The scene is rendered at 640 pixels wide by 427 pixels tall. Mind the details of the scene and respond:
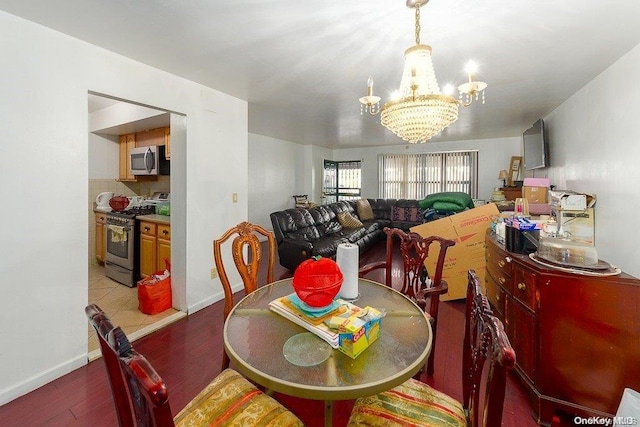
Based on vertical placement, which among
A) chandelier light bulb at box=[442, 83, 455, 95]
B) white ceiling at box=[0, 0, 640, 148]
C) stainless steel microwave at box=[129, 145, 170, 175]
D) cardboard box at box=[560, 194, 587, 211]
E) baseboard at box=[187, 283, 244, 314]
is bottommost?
baseboard at box=[187, 283, 244, 314]

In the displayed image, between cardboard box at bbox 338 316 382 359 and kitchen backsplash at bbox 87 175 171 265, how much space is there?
415 cm

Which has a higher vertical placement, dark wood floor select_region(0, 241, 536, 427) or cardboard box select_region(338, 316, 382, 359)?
cardboard box select_region(338, 316, 382, 359)

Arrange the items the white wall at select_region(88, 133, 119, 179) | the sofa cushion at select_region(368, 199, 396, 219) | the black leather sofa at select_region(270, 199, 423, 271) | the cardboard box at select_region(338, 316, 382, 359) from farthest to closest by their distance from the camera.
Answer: the sofa cushion at select_region(368, 199, 396, 219) → the white wall at select_region(88, 133, 119, 179) → the black leather sofa at select_region(270, 199, 423, 271) → the cardboard box at select_region(338, 316, 382, 359)

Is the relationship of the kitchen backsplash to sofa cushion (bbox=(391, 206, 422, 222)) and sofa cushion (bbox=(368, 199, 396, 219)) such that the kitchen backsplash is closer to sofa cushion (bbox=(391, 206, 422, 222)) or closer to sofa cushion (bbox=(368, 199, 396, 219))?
sofa cushion (bbox=(368, 199, 396, 219))

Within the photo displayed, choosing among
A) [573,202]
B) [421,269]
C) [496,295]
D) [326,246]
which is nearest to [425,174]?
[326,246]

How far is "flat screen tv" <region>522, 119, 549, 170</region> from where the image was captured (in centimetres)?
387

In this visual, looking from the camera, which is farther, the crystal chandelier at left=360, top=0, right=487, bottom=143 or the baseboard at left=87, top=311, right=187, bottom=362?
the baseboard at left=87, top=311, right=187, bottom=362

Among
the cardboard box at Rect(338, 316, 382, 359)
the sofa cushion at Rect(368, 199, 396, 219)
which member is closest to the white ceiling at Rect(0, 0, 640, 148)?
the cardboard box at Rect(338, 316, 382, 359)

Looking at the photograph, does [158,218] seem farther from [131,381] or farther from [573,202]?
[573,202]

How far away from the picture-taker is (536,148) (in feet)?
13.4

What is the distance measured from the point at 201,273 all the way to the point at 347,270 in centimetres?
205

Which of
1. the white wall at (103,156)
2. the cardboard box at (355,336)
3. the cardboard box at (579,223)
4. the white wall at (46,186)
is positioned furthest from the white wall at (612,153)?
the white wall at (103,156)

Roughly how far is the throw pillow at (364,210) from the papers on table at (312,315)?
16.6 feet

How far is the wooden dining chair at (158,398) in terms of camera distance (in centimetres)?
64
